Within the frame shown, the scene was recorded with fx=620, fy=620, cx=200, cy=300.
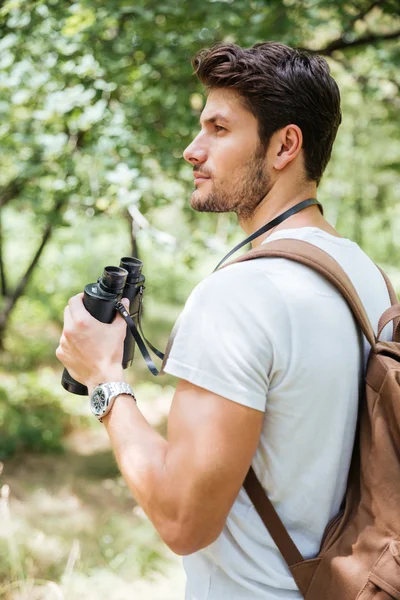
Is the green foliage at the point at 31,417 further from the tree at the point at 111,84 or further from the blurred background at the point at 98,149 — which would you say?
the tree at the point at 111,84

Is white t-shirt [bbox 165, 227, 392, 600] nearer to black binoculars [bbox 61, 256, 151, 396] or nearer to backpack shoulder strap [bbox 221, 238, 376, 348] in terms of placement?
backpack shoulder strap [bbox 221, 238, 376, 348]

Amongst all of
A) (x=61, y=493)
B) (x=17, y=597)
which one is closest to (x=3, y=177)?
(x=61, y=493)

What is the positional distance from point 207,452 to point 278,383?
0.58ft

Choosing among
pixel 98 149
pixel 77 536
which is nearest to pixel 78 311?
pixel 98 149

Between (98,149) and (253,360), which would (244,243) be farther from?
(98,149)

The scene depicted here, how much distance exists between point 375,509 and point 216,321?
1.53 ft

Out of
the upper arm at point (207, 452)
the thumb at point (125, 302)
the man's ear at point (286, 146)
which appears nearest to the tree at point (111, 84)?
the man's ear at point (286, 146)

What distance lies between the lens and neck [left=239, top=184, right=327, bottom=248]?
1.40 metres

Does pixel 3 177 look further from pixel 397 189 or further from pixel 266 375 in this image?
pixel 397 189

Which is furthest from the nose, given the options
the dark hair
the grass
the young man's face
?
the grass

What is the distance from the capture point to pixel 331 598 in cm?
117

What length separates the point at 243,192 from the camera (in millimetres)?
1448

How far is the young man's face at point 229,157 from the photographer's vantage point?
4.66ft

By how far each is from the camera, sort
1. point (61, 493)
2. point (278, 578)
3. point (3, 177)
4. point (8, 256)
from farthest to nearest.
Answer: point (8, 256) < point (3, 177) < point (61, 493) < point (278, 578)
